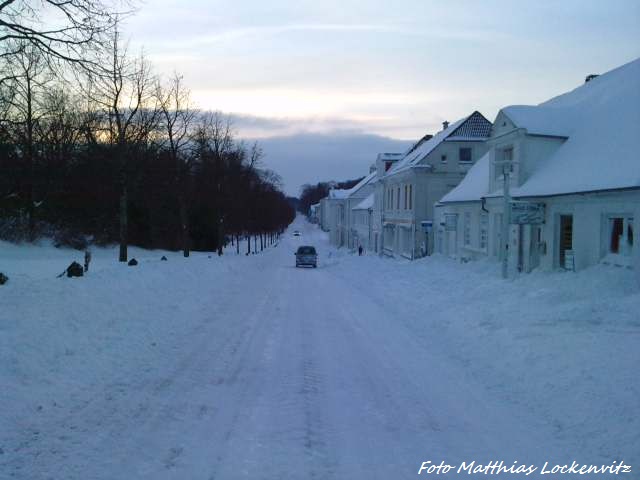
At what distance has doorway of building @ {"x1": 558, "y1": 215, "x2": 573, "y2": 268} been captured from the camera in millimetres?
18656

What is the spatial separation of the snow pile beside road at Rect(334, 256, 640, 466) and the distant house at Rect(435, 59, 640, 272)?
136cm

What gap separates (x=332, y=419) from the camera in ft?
22.0

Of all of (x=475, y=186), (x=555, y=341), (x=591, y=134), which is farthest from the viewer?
(x=475, y=186)

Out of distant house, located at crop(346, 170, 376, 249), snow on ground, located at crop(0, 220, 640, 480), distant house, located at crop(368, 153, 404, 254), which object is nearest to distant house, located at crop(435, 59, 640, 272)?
snow on ground, located at crop(0, 220, 640, 480)

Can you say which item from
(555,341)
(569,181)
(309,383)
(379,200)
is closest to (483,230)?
(569,181)

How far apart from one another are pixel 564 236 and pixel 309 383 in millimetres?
13444

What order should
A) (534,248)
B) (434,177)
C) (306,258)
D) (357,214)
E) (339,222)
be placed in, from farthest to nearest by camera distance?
(339,222), (357,214), (306,258), (434,177), (534,248)

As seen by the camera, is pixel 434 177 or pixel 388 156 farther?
pixel 388 156

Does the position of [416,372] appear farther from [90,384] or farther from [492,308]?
[492,308]

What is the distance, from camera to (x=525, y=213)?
19.1 meters

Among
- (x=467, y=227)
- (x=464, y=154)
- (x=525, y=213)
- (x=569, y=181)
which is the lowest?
(x=467, y=227)

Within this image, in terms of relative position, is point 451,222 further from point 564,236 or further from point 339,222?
point 339,222

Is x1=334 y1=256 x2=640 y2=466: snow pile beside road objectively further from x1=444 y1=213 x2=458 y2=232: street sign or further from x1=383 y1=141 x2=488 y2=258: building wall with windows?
x1=383 y1=141 x2=488 y2=258: building wall with windows

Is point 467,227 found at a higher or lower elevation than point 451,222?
lower
